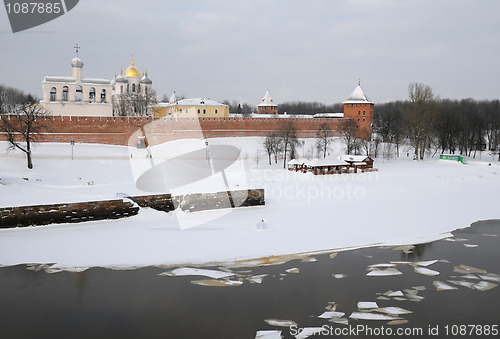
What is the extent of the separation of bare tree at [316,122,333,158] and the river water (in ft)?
75.8

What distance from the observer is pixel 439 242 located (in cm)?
1192

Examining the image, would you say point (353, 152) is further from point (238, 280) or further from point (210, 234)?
point (238, 280)

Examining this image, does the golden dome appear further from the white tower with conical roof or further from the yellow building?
the white tower with conical roof

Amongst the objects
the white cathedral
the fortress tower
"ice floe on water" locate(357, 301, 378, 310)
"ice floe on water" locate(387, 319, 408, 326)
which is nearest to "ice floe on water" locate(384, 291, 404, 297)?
"ice floe on water" locate(357, 301, 378, 310)

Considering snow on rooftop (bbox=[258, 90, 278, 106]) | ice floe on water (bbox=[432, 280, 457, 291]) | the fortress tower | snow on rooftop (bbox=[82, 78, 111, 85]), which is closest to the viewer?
ice floe on water (bbox=[432, 280, 457, 291])

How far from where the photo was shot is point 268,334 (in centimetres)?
667

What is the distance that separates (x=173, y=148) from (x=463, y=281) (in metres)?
25.0

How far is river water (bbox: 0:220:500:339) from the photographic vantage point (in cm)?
684

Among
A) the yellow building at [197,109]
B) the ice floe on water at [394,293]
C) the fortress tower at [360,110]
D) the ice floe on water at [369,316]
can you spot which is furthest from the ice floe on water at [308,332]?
the yellow building at [197,109]

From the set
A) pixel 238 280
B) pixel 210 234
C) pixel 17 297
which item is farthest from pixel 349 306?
pixel 17 297

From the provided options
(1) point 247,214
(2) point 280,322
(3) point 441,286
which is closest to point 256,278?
(2) point 280,322

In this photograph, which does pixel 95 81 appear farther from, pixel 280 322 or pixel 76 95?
pixel 280 322

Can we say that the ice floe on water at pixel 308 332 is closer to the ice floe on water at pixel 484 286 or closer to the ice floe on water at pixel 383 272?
the ice floe on water at pixel 383 272

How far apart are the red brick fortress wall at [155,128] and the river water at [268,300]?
77.8ft
